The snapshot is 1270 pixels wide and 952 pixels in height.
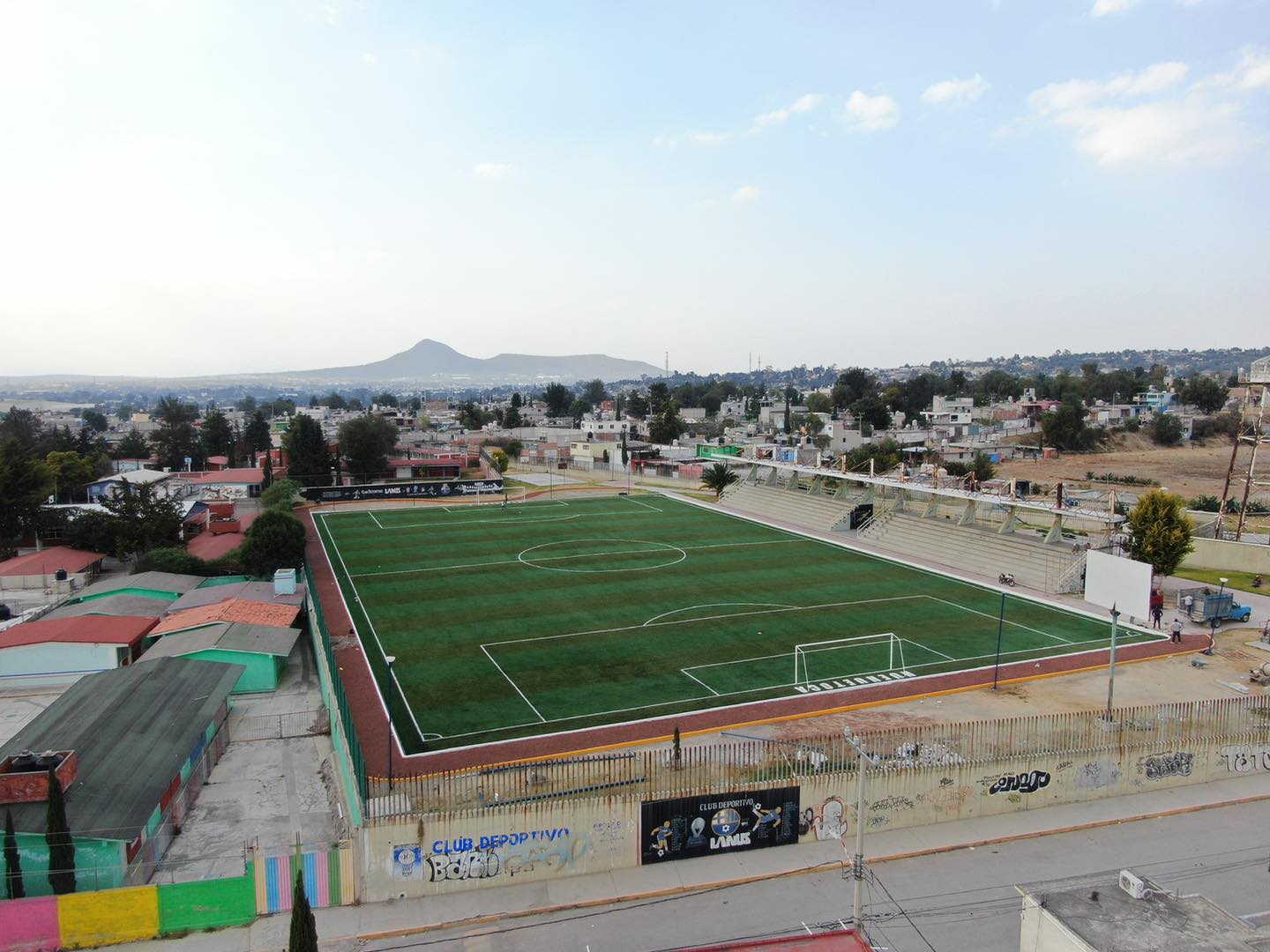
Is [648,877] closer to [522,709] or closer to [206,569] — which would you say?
[522,709]

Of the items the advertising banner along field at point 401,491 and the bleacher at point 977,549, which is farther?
the advertising banner along field at point 401,491

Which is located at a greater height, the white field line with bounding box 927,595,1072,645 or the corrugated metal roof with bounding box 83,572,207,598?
the corrugated metal roof with bounding box 83,572,207,598

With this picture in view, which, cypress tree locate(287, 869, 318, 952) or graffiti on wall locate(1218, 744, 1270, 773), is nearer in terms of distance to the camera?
cypress tree locate(287, 869, 318, 952)

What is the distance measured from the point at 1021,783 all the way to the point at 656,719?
10.3 metres

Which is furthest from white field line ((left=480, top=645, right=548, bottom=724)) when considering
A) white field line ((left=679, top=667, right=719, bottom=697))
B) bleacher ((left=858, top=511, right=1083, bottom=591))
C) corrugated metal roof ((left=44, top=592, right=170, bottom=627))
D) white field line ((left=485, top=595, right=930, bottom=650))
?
bleacher ((left=858, top=511, right=1083, bottom=591))

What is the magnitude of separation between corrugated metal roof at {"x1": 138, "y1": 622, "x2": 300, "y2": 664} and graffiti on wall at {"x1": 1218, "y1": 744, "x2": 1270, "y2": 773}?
28.7 metres

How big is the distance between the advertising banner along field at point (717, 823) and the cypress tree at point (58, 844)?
11.2 m

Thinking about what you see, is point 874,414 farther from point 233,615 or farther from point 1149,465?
point 233,615

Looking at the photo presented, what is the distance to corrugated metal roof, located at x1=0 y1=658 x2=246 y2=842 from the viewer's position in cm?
1784

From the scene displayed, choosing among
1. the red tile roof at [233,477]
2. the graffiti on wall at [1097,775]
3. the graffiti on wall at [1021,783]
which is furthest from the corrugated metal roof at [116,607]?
the red tile roof at [233,477]

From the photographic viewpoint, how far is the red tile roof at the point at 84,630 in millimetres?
30609

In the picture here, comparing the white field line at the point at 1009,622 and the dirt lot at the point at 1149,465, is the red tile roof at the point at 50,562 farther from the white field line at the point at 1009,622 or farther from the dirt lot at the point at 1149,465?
the dirt lot at the point at 1149,465

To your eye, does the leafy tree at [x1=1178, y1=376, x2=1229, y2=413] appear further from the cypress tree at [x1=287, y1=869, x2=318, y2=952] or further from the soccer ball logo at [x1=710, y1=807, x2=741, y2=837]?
the cypress tree at [x1=287, y1=869, x2=318, y2=952]

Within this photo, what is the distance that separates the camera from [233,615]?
3234 centimetres
